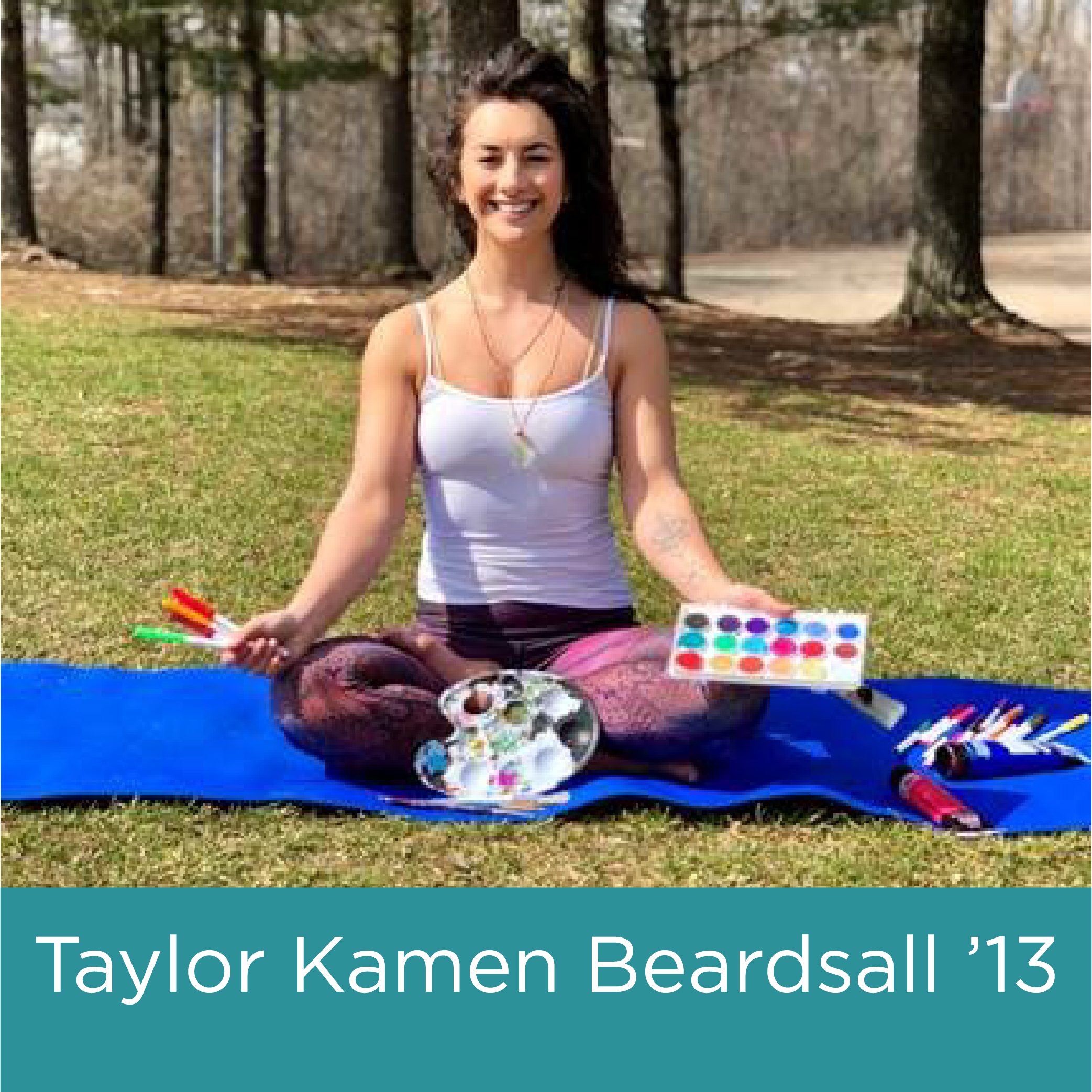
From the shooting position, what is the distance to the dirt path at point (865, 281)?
1516 cm

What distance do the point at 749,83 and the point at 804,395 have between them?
13009 mm

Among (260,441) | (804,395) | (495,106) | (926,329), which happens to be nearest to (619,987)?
(495,106)

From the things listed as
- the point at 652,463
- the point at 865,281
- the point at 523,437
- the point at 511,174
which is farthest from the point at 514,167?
the point at 865,281

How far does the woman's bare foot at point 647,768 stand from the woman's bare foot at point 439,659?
0.85 ft

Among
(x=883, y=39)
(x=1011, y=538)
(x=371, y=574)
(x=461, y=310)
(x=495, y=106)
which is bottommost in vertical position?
(x=1011, y=538)

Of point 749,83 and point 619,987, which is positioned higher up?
point 749,83

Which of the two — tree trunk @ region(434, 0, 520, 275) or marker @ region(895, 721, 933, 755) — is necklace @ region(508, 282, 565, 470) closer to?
marker @ region(895, 721, 933, 755)

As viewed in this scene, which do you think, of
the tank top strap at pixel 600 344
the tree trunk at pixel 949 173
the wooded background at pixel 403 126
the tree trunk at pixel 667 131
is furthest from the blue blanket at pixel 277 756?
the tree trunk at pixel 667 131

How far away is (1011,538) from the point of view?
5.68 m

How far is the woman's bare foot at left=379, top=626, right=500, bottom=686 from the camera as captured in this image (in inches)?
130

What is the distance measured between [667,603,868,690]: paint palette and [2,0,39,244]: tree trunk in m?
9.74

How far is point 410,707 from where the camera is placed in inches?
123

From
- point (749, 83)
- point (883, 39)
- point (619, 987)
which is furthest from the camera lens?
point (749, 83)

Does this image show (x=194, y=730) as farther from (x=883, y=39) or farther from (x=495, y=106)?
(x=883, y=39)
